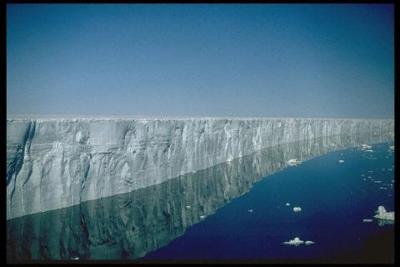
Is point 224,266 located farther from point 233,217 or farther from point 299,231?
point 233,217

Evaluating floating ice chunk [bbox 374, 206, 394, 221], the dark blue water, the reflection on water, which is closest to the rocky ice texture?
the reflection on water

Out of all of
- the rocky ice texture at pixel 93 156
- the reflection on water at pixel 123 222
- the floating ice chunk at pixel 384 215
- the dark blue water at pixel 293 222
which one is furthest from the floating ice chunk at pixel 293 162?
the floating ice chunk at pixel 384 215

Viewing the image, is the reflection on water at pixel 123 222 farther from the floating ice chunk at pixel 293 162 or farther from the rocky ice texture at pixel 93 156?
the floating ice chunk at pixel 293 162

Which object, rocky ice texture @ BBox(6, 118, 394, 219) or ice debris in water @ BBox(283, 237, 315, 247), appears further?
rocky ice texture @ BBox(6, 118, 394, 219)

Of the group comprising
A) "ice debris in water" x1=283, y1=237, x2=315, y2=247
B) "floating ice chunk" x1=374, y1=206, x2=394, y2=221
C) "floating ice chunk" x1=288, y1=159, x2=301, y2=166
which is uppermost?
"floating ice chunk" x1=288, y1=159, x2=301, y2=166

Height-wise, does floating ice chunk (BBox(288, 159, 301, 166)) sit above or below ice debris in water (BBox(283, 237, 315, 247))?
above

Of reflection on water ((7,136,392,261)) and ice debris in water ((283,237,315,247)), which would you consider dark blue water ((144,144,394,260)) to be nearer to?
ice debris in water ((283,237,315,247))
